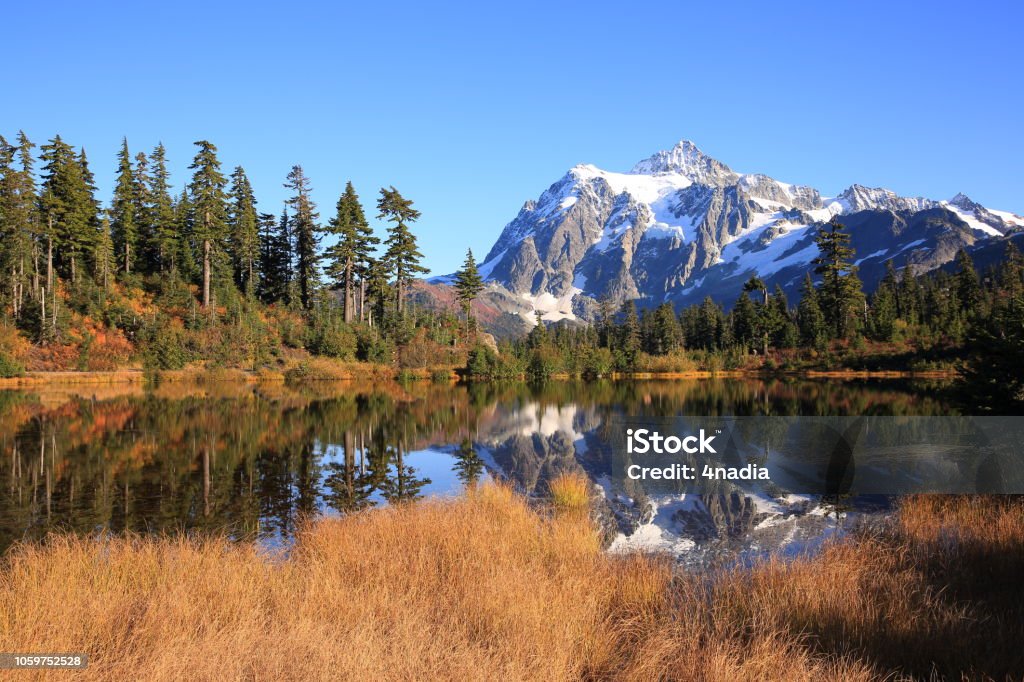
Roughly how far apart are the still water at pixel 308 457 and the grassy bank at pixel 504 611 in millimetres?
3053

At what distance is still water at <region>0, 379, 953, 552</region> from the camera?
1362 centimetres

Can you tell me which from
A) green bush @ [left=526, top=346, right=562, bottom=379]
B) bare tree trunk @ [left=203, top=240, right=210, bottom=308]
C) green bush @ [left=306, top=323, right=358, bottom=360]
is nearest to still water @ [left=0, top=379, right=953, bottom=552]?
bare tree trunk @ [left=203, top=240, right=210, bottom=308]

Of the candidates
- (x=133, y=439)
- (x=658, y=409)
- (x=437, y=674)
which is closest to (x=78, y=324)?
(x=133, y=439)

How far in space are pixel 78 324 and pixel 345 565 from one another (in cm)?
6143

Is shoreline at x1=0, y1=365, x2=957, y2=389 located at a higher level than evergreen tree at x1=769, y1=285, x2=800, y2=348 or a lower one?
lower

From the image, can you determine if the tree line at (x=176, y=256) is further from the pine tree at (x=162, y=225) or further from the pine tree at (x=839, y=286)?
the pine tree at (x=839, y=286)

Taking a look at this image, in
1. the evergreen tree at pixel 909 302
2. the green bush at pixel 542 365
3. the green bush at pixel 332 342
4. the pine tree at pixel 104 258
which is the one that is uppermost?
the pine tree at pixel 104 258

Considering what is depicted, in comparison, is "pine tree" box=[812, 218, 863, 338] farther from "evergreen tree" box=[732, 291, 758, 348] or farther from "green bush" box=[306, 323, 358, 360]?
"green bush" box=[306, 323, 358, 360]

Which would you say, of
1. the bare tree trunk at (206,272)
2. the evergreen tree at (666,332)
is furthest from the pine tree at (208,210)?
the evergreen tree at (666,332)

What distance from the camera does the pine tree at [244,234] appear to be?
68688 mm

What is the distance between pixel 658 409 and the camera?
39.4 meters

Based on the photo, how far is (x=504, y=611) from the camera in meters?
7.05

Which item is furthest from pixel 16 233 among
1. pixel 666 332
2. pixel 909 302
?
pixel 909 302

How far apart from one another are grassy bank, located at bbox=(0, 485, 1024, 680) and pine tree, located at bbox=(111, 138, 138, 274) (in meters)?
68.4
